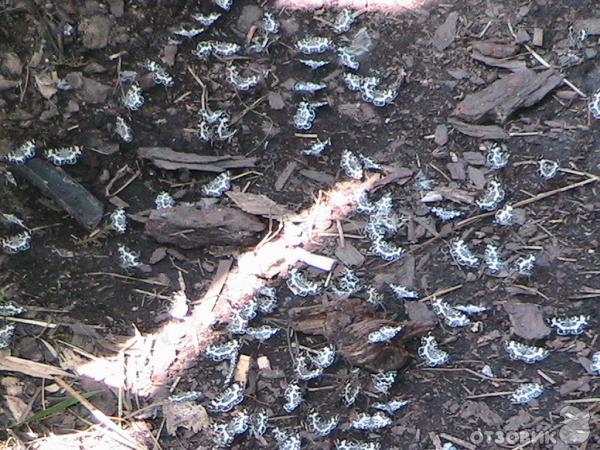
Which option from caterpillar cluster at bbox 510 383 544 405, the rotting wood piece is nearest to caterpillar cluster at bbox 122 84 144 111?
the rotting wood piece

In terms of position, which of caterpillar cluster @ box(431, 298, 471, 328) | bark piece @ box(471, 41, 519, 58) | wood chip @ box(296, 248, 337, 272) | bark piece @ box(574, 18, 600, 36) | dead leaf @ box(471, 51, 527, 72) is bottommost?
caterpillar cluster @ box(431, 298, 471, 328)

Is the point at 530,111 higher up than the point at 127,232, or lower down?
higher up

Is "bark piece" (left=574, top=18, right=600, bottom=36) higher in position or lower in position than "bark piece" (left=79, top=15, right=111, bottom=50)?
lower

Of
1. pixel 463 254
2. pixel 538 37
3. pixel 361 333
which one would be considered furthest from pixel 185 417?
pixel 538 37

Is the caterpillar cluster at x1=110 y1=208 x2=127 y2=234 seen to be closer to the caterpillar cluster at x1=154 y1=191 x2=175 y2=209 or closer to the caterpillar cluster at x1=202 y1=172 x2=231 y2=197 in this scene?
the caterpillar cluster at x1=154 y1=191 x2=175 y2=209

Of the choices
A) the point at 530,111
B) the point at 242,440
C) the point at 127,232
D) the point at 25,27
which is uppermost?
the point at 25,27

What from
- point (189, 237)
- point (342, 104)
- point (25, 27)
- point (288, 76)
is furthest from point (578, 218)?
point (25, 27)

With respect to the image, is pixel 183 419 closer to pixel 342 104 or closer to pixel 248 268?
pixel 248 268
